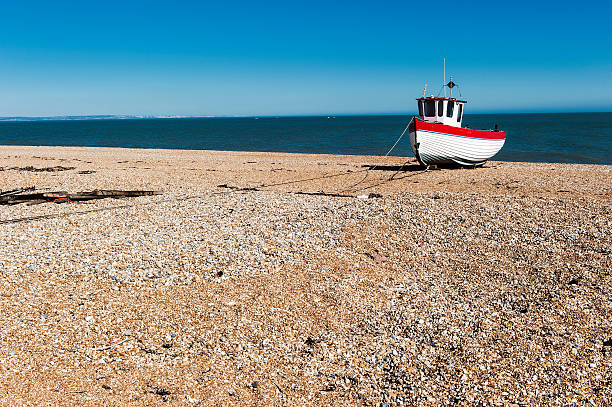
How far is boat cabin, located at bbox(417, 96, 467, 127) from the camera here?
Answer: 75.5 feet

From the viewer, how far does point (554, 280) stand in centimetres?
824

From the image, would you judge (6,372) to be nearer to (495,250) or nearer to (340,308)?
(340,308)

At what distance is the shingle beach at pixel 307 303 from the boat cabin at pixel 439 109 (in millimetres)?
10040

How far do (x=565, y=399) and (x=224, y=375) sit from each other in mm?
3854

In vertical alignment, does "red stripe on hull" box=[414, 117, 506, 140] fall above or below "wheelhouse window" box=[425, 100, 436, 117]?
below

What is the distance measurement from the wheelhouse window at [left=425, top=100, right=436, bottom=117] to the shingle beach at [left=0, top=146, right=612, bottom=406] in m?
10.1

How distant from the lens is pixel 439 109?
23125 millimetres

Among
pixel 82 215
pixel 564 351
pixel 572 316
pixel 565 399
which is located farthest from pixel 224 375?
pixel 82 215

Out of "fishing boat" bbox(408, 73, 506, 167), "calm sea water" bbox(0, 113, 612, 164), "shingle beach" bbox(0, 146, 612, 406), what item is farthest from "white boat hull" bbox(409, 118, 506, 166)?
"calm sea water" bbox(0, 113, 612, 164)

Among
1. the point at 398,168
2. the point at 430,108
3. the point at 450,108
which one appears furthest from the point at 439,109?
the point at 398,168

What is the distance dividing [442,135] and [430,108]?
1.53m

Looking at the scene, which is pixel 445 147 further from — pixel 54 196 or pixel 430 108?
pixel 54 196

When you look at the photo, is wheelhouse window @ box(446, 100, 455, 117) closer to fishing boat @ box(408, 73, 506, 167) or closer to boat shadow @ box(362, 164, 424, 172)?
fishing boat @ box(408, 73, 506, 167)

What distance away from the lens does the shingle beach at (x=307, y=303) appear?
5.20 meters
